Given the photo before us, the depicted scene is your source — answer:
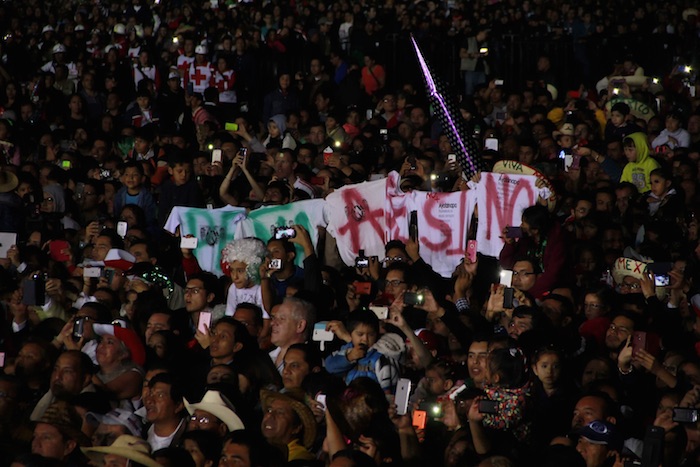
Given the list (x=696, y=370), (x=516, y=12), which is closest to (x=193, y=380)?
(x=696, y=370)

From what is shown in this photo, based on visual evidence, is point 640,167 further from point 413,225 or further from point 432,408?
point 432,408

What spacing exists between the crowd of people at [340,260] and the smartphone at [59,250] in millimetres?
51

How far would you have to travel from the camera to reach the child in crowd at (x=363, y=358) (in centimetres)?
733

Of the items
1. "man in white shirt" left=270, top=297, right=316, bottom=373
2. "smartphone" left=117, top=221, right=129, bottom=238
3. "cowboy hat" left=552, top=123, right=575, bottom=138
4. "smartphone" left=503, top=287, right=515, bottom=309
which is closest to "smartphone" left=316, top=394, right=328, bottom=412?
"man in white shirt" left=270, top=297, right=316, bottom=373

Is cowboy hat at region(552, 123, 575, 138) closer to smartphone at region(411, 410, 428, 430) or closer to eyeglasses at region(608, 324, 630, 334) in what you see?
eyeglasses at region(608, 324, 630, 334)

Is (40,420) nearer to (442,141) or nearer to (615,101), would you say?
(442,141)

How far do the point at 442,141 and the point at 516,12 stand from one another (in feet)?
20.9

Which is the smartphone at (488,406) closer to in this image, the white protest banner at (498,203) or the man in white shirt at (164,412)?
the man in white shirt at (164,412)

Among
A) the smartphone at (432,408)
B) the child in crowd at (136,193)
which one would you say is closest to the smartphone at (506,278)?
the smartphone at (432,408)

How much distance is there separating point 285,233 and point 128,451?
13.4 feet

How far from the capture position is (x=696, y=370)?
6.99m

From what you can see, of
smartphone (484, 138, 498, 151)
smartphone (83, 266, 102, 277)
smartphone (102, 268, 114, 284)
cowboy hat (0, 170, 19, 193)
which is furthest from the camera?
smartphone (484, 138, 498, 151)

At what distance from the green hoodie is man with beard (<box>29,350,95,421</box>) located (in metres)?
5.73

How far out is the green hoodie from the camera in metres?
11.5
